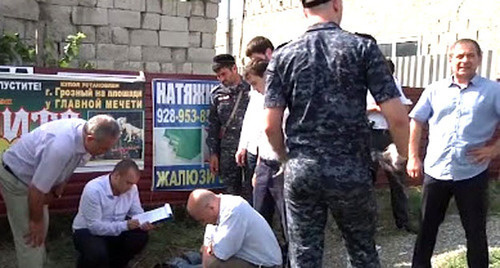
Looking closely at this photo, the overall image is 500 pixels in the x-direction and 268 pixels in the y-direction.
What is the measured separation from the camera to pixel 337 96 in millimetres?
2799

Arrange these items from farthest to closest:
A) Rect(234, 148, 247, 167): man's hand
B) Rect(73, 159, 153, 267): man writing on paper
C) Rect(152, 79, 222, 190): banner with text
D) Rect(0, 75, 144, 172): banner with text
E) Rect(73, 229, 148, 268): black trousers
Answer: Rect(152, 79, 222, 190): banner with text
Rect(0, 75, 144, 172): banner with text
Rect(234, 148, 247, 167): man's hand
Rect(73, 159, 153, 267): man writing on paper
Rect(73, 229, 148, 268): black trousers

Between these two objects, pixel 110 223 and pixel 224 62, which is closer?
pixel 110 223

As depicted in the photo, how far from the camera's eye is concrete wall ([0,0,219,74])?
8.00 meters

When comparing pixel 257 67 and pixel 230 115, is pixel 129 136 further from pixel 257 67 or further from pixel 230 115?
pixel 257 67

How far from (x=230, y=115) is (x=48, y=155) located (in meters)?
1.90

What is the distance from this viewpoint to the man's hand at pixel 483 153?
3.93 m

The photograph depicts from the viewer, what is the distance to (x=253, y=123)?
4.58 m

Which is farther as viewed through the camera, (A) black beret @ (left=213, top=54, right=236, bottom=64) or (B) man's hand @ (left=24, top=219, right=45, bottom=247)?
(A) black beret @ (left=213, top=54, right=236, bottom=64)

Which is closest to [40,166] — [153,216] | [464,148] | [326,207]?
[153,216]

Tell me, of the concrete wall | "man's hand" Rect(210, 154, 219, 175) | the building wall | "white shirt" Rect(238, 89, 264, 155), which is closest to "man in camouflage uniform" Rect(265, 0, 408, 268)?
"white shirt" Rect(238, 89, 264, 155)

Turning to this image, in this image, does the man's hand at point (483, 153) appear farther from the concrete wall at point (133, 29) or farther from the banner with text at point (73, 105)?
the concrete wall at point (133, 29)

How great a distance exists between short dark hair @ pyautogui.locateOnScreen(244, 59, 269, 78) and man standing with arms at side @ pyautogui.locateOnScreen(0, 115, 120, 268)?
1089 mm

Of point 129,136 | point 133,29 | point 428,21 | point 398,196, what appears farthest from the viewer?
point 428,21

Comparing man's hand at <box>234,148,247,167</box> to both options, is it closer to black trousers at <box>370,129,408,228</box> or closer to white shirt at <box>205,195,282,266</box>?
white shirt at <box>205,195,282,266</box>
